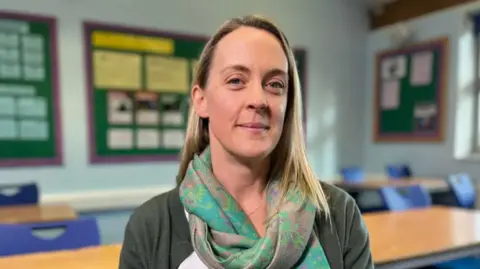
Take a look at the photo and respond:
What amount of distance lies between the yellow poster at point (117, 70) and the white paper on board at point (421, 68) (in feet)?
9.26

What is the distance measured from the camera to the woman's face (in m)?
0.84

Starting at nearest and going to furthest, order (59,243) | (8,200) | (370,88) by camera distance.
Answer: (59,243) → (8,200) → (370,88)

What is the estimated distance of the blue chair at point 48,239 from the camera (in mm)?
1425

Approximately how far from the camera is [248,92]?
33.3 inches

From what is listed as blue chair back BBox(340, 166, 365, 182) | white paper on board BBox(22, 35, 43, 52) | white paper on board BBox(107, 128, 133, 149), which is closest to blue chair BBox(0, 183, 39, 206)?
white paper on board BBox(107, 128, 133, 149)

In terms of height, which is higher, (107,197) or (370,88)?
(370,88)

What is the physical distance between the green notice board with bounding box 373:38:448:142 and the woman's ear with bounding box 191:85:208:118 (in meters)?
3.52

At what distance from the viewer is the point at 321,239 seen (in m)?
0.89

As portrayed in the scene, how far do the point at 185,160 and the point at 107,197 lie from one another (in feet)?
7.98

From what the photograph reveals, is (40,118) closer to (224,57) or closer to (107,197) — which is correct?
(107,197)

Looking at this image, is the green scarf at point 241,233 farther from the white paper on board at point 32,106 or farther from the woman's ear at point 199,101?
the white paper on board at point 32,106

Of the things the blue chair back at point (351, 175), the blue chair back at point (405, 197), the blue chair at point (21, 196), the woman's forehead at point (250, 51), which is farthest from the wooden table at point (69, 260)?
the blue chair back at point (351, 175)

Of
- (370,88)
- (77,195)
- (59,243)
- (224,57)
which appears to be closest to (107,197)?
(77,195)

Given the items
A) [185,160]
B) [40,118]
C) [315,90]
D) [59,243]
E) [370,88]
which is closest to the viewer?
[185,160]
